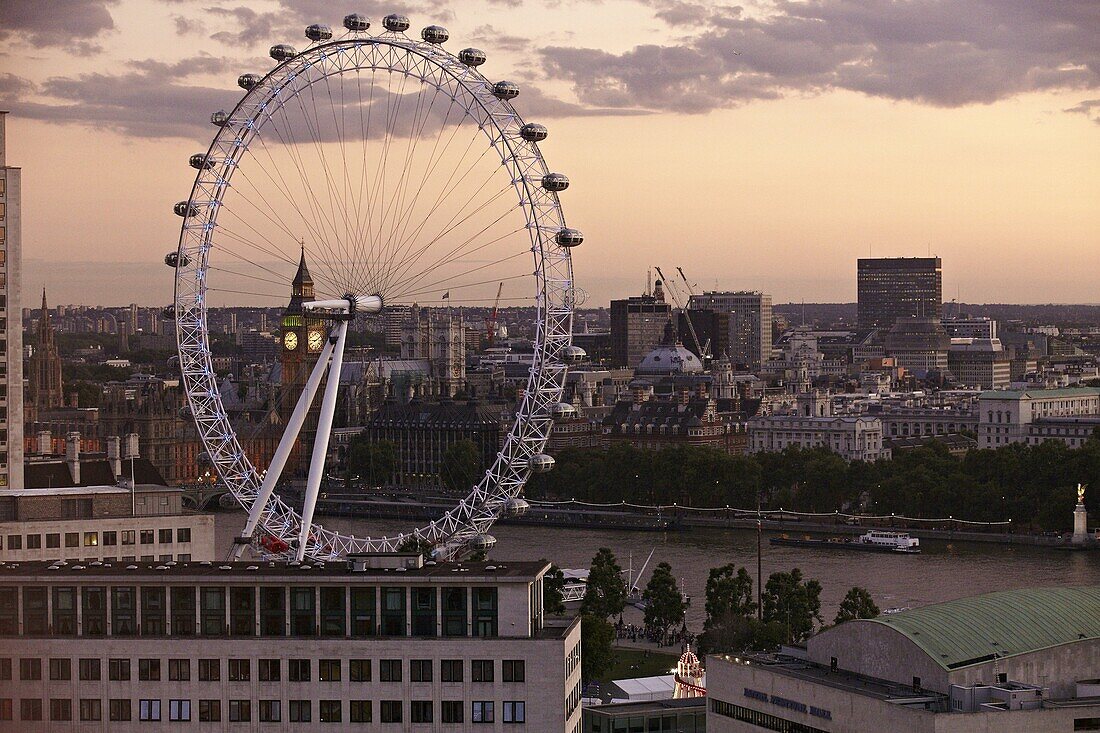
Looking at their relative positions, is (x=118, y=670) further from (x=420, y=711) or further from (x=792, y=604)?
(x=792, y=604)

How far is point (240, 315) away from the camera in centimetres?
19075

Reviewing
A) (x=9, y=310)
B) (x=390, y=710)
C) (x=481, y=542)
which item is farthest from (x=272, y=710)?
(x=9, y=310)

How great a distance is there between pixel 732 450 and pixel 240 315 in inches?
4073

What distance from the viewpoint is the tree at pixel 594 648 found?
36594 mm

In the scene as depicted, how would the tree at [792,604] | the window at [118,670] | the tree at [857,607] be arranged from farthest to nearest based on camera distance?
the tree at [792,604]
the tree at [857,607]
the window at [118,670]

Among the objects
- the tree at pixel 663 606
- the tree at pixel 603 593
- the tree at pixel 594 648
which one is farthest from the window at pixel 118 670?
the tree at pixel 663 606

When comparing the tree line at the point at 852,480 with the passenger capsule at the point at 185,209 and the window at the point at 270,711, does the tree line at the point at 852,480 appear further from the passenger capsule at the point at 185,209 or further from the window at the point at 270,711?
the window at the point at 270,711

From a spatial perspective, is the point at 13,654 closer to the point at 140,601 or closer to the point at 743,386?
the point at 140,601

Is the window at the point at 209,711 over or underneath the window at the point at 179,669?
underneath

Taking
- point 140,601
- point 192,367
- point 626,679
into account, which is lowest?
point 626,679

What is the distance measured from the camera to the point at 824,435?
89.4 metres

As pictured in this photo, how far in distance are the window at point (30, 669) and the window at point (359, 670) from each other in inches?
130

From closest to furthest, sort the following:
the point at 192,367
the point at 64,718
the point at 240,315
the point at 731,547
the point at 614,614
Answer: the point at 64,718, the point at 192,367, the point at 614,614, the point at 731,547, the point at 240,315

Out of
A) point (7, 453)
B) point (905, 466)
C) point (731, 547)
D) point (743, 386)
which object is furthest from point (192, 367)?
point (743, 386)
